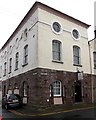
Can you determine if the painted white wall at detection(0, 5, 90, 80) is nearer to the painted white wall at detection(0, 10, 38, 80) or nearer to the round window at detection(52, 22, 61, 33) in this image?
the painted white wall at detection(0, 10, 38, 80)

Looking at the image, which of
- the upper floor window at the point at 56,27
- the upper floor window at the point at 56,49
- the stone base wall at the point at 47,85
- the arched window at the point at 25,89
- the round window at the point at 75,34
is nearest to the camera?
the stone base wall at the point at 47,85

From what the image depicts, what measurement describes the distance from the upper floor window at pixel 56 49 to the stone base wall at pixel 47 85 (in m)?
1.62

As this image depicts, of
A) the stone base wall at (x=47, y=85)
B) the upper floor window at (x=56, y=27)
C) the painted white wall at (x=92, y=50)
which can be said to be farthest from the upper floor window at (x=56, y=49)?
the painted white wall at (x=92, y=50)

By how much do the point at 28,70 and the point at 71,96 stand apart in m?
5.50

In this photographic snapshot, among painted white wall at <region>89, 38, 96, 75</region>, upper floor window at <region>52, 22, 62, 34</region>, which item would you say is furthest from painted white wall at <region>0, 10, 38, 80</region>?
painted white wall at <region>89, 38, 96, 75</region>

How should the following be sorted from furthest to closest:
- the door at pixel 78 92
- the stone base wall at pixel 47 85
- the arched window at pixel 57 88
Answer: the door at pixel 78 92, the arched window at pixel 57 88, the stone base wall at pixel 47 85

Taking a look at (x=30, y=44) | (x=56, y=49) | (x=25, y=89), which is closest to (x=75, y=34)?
(x=56, y=49)

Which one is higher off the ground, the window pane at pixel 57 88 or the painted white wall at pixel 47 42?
the painted white wall at pixel 47 42

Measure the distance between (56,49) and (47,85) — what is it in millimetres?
4339

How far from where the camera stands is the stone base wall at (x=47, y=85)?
17188mm

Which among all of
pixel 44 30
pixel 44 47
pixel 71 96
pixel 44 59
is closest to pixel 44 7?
pixel 44 30

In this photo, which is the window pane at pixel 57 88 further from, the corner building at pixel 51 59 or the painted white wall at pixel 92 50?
the painted white wall at pixel 92 50

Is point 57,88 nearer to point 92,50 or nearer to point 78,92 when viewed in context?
point 78,92

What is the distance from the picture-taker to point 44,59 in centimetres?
1798
